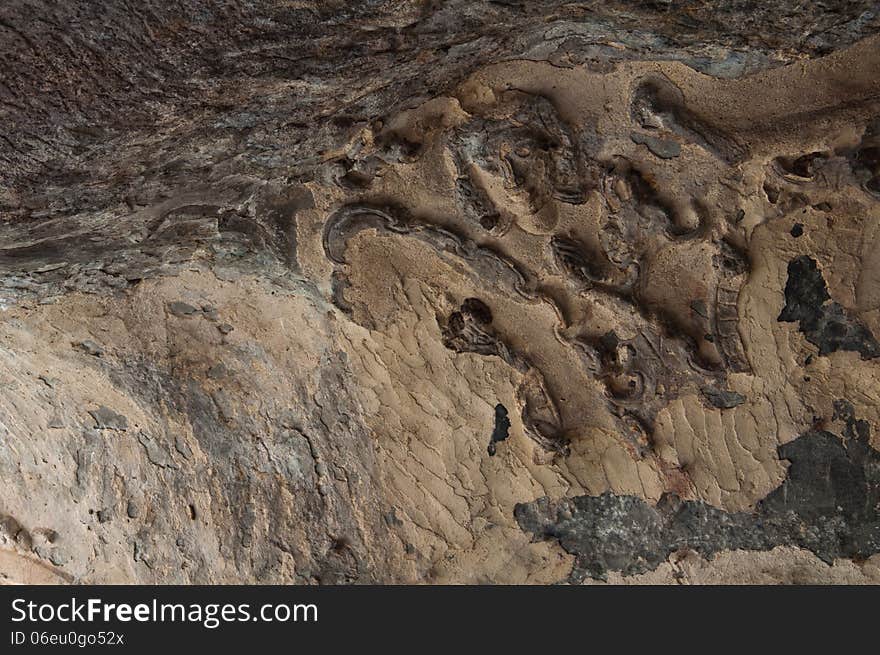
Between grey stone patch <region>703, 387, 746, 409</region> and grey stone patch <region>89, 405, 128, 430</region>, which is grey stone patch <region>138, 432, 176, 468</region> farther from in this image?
grey stone patch <region>703, 387, 746, 409</region>

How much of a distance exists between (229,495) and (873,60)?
174 cm

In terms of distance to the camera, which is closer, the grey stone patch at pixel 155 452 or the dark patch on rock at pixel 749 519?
the dark patch on rock at pixel 749 519

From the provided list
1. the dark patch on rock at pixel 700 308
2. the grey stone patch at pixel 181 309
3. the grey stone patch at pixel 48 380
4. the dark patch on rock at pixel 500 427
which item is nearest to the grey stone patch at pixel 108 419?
the grey stone patch at pixel 48 380

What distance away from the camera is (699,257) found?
1639 millimetres

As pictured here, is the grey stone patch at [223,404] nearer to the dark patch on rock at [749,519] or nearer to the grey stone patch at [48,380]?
the grey stone patch at [48,380]

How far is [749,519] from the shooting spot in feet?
5.76

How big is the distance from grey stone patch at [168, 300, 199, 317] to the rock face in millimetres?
16

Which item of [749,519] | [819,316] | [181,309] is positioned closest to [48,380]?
[181,309]

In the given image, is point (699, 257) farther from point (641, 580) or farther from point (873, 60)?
point (641, 580)

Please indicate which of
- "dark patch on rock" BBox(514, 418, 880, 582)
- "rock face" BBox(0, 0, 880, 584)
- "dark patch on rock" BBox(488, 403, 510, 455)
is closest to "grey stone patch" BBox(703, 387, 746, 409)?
"rock face" BBox(0, 0, 880, 584)

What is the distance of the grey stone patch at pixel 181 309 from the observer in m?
1.94

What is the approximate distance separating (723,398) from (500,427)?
488 millimetres

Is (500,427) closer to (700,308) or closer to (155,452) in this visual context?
(700,308)

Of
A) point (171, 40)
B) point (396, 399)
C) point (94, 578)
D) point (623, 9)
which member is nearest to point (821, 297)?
point (623, 9)
